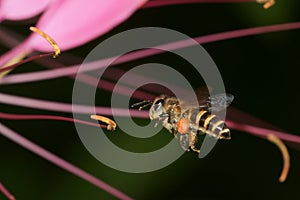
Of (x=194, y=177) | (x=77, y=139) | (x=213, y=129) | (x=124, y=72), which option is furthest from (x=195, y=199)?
(x=213, y=129)

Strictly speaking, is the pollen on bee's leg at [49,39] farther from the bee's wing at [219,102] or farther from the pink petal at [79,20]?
the bee's wing at [219,102]

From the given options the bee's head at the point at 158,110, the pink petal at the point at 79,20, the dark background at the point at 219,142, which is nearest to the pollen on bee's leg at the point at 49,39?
the pink petal at the point at 79,20

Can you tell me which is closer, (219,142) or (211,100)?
(211,100)

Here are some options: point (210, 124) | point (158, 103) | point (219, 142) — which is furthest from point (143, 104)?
point (219, 142)

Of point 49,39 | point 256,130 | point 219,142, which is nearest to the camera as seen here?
point 49,39

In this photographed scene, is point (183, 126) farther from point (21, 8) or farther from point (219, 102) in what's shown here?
point (21, 8)
